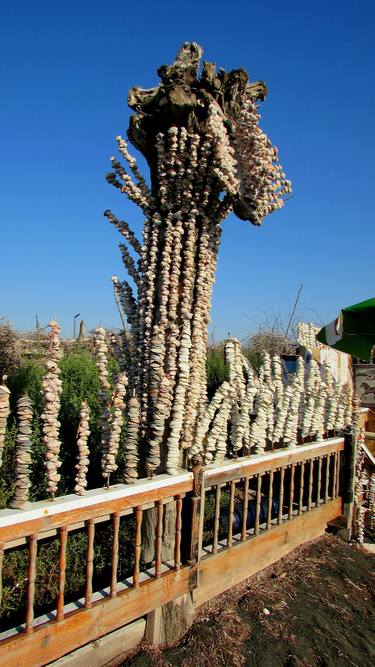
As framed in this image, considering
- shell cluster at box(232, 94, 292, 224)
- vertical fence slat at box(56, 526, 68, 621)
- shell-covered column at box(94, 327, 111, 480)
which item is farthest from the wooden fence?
shell cluster at box(232, 94, 292, 224)

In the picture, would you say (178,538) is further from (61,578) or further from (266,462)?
(266,462)

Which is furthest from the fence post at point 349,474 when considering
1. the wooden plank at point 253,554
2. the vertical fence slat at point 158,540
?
the vertical fence slat at point 158,540

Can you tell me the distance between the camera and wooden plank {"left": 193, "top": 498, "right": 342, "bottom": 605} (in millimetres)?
2846

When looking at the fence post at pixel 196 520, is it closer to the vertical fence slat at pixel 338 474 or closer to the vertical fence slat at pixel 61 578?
the vertical fence slat at pixel 61 578

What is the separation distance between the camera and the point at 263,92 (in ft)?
10.2

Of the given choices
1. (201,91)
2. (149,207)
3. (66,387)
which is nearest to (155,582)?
(149,207)

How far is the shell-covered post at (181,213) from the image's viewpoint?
271 cm

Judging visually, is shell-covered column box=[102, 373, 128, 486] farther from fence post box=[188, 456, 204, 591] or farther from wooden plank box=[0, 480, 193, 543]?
fence post box=[188, 456, 204, 591]

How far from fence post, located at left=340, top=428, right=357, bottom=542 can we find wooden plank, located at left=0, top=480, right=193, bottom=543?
8.53ft

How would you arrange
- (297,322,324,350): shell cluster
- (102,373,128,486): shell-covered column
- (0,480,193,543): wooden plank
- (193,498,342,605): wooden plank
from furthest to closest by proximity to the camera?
1. (297,322,324,350): shell cluster
2. (193,498,342,605): wooden plank
3. (102,373,128,486): shell-covered column
4. (0,480,193,543): wooden plank

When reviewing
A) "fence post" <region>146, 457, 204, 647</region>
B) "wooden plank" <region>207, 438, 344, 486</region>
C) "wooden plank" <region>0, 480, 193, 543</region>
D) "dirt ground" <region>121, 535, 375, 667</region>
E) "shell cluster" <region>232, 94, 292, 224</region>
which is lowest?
"dirt ground" <region>121, 535, 375, 667</region>

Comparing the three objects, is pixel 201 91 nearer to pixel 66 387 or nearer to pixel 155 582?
pixel 155 582

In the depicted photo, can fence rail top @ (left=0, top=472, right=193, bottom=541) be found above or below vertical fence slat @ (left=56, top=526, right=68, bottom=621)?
above

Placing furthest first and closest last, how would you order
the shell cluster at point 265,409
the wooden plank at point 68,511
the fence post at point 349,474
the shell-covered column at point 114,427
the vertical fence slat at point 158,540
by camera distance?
the fence post at point 349,474 < the shell cluster at point 265,409 < the vertical fence slat at point 158,540 < the shell-covered column at point 114,427 < the wooden plank at point 68,511
